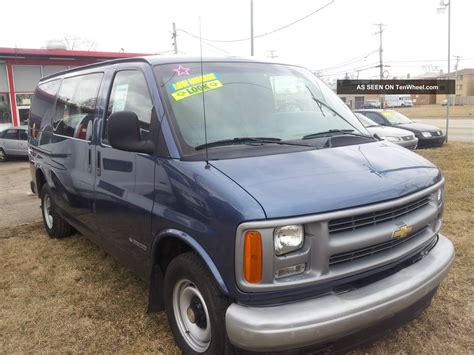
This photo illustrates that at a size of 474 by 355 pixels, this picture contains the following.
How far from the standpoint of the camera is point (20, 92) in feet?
77.8

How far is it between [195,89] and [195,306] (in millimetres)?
1503

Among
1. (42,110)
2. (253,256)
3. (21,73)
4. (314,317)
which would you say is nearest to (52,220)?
(42,110)

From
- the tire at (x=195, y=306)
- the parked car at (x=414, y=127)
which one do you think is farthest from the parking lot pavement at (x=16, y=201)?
the parked car at (x=414, y=127)

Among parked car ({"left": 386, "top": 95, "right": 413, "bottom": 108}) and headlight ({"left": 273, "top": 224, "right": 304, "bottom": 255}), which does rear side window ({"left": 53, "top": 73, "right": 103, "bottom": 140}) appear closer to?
headlight ({"left": 273, "top": 224, "right": 304, "bottom": 255})

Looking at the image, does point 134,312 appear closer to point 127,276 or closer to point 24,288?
point 127,276

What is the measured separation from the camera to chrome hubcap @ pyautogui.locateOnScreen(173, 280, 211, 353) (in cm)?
267

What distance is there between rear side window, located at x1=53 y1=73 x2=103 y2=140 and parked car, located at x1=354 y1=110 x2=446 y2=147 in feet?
40.2

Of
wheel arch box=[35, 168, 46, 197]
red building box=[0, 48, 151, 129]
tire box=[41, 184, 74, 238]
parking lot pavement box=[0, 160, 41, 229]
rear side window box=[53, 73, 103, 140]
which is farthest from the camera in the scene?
red building box=[0, 48, 151, 129]

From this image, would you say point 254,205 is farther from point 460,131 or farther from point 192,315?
point 460,131

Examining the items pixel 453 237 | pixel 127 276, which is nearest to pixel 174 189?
pixel 127 276

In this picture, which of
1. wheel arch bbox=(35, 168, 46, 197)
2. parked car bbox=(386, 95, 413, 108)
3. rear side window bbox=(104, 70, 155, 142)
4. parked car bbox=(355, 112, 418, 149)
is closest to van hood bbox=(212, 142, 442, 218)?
rear side window bbox=(104, 70, 155, 142)

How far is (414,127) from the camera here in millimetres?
14922

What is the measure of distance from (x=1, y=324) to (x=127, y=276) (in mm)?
1167

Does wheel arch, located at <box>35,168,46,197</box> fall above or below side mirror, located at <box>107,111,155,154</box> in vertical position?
below
